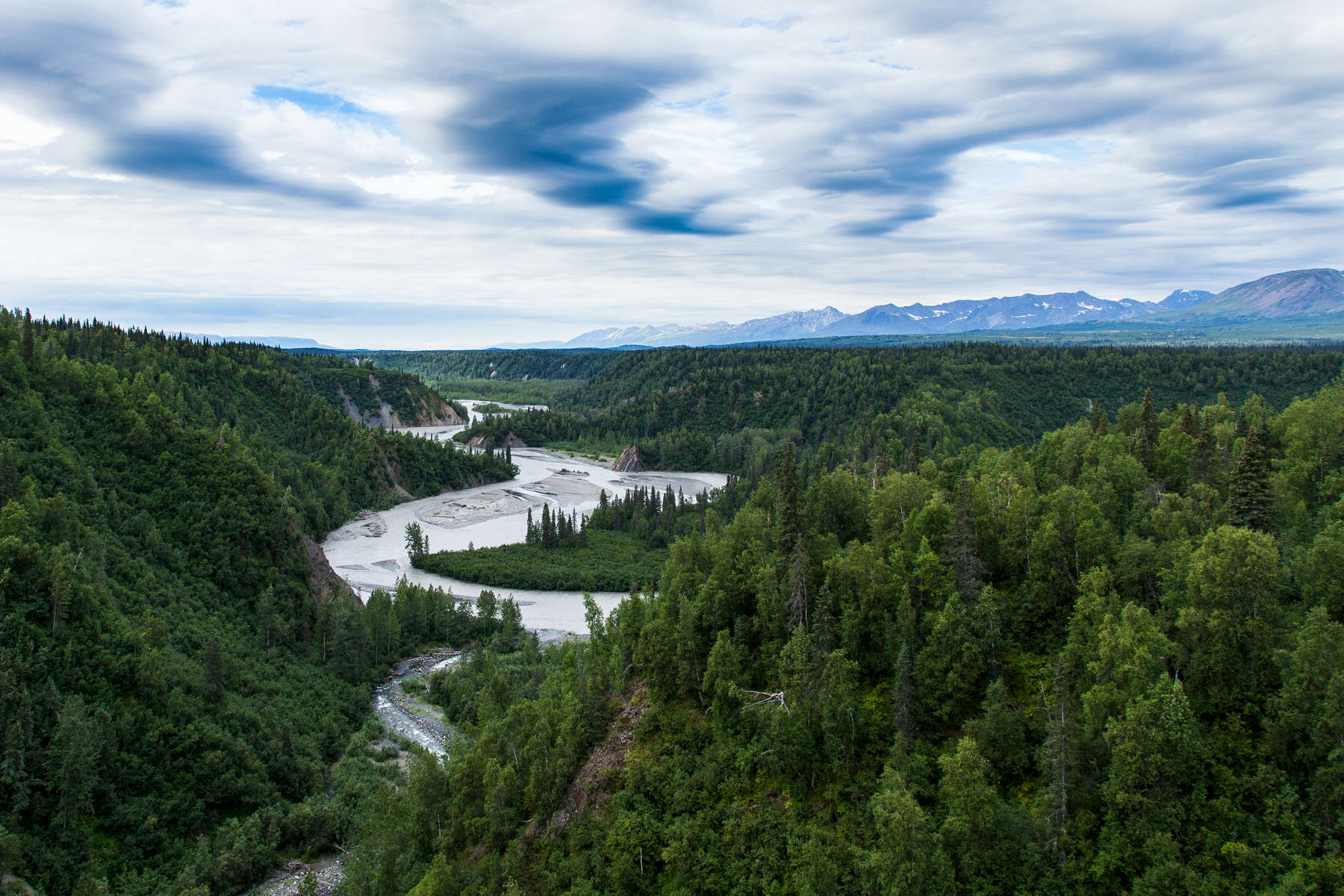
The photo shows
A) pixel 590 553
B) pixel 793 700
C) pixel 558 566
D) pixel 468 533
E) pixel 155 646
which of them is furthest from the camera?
pixel 468 533

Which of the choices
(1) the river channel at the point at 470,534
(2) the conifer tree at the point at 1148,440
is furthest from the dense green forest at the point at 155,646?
(2) the conifer tree at the point at 1148,440

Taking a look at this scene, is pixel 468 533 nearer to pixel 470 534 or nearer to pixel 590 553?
pixel 470 534

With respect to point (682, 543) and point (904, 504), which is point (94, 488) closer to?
point (682, 543)

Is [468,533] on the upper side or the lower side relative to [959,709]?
lower

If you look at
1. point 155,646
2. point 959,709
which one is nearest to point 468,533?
point 155,646

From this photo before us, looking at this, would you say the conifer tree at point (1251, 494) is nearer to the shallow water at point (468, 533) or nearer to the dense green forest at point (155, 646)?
the shallow water at point (468, 533)

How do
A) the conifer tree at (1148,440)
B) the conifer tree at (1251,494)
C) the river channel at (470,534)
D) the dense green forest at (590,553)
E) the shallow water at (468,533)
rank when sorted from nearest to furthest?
the conifer tree at (1251,494) < the conifer tree at (1148,440) < the river channel at (470,534) < the shallow water at (468,533) < the dense green forest at (590,553)

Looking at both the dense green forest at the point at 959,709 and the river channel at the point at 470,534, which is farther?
the river channel at the point at 470,534

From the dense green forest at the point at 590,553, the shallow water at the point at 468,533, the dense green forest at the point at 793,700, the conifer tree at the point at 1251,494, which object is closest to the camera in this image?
Result: the dense green forest at the point at 793,700
